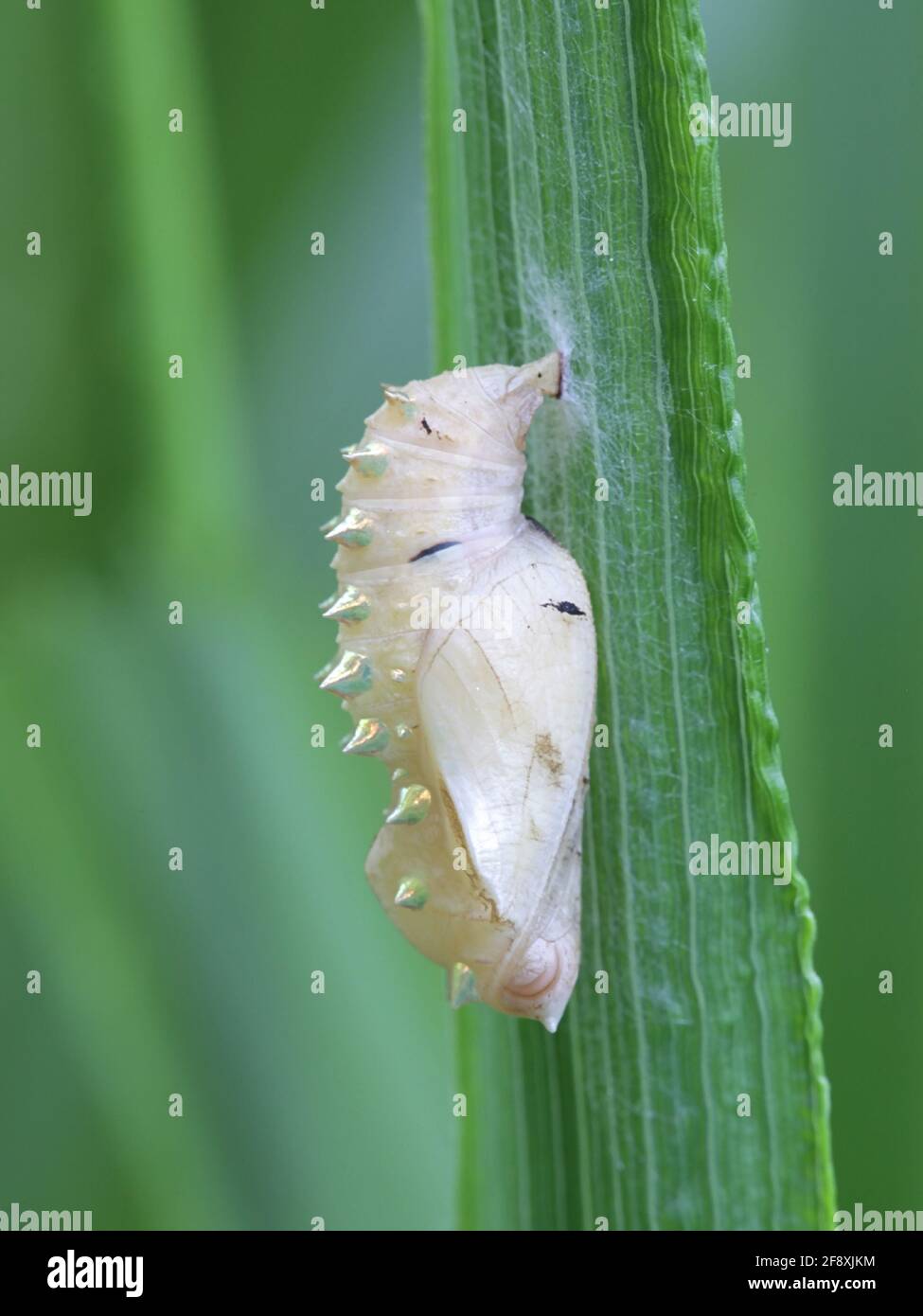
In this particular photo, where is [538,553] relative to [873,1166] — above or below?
above

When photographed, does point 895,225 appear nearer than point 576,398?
No

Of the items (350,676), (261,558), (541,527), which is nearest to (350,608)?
(350,676)

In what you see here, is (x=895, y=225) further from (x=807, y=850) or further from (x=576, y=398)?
(x=807, y=850)

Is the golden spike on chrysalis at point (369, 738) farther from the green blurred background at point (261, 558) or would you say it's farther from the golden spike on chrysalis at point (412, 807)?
the green blurred background at point (261, 558)

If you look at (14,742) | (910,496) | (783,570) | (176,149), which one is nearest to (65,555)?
(14,742)

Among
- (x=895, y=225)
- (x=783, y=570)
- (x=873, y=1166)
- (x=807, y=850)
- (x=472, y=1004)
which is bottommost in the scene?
(x=873, y=1166)

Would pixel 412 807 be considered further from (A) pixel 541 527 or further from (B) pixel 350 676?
(A) pixel 541 527

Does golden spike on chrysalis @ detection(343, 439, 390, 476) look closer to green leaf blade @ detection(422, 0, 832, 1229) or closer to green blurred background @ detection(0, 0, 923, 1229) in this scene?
green leaf blade @ detection(422, 0, 832, 1229)
